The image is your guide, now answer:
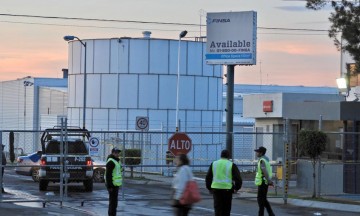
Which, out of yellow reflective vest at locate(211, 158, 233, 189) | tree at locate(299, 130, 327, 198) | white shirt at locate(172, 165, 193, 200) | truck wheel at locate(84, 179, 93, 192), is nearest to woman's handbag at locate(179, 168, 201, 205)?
white shirt at locate(172, 165, 193, 200)

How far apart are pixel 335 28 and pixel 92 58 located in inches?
1177

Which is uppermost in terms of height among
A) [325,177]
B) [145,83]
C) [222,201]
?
[145,83]

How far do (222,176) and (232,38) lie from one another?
15019mm

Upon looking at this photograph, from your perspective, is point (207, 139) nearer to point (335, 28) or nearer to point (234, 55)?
point (234, 55)

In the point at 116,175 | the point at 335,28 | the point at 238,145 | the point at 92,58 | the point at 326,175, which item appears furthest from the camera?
the point at 238,145

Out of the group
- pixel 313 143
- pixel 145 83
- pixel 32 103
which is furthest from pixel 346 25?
pixel 32 103

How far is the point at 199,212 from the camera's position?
67.6 ft

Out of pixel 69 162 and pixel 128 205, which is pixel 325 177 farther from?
pixel 69 162

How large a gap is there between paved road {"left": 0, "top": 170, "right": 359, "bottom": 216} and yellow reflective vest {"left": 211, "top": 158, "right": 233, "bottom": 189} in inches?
198

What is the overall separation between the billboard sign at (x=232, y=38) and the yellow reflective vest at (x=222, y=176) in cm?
1441

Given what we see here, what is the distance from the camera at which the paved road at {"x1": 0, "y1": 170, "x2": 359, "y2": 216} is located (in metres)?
20.4

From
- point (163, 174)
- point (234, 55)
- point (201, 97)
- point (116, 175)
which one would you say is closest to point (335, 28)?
point (234, 55)

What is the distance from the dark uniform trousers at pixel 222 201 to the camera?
595 inches

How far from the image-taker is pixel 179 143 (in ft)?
71.0
